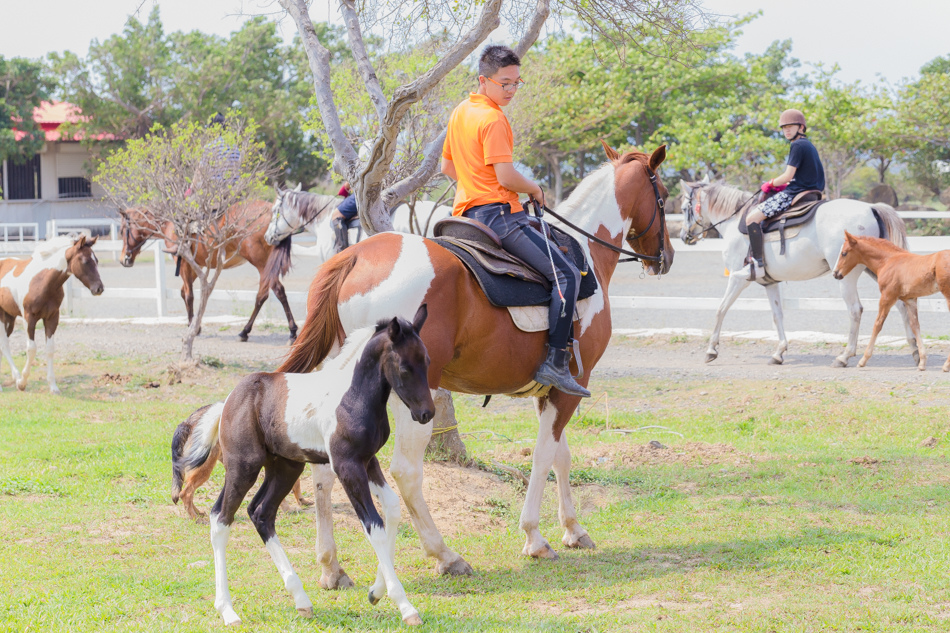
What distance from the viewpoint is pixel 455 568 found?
4.62 metres

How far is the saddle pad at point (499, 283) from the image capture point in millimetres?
4773

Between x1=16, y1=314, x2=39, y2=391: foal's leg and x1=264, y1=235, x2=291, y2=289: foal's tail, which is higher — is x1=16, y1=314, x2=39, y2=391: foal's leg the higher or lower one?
the lower one

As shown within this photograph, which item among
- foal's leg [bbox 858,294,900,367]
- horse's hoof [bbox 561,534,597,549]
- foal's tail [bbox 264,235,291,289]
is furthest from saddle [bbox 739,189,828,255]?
horse's hoof [bbox 561,534,597,549]

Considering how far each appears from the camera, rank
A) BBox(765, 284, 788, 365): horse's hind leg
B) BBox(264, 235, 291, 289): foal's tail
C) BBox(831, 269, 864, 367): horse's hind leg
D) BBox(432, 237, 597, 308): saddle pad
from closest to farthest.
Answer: BBox(432, 237, 597, 308): saddle pad → BBox(831, 269, 864, 367): horse's hind leg → BBox(765, 284, 788, 365): horse's hind leg → BBox(264, 235, 291, 289): foal's tail

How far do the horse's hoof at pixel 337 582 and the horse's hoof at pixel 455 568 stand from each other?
472 mm

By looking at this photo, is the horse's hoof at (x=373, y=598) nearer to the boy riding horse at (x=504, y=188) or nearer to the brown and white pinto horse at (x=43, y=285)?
the boy riding horse at (x=504, y=188)

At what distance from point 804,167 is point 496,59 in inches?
297

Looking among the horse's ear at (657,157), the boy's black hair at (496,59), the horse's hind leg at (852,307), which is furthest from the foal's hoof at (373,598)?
the horse's hind leg at (852,307)

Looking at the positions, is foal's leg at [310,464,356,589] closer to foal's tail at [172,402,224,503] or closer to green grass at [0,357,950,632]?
green grass at [0,357,950,632]

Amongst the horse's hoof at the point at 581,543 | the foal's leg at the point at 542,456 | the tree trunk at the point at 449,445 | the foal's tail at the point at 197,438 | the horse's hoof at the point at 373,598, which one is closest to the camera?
the horse's hoof at the point at 373,598

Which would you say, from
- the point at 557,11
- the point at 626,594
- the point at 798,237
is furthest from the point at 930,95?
the point at 626,594

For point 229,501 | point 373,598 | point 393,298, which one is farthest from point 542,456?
point 229,501

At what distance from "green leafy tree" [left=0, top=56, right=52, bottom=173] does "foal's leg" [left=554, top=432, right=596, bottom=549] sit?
103ft

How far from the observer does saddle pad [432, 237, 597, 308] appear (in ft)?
15.7
